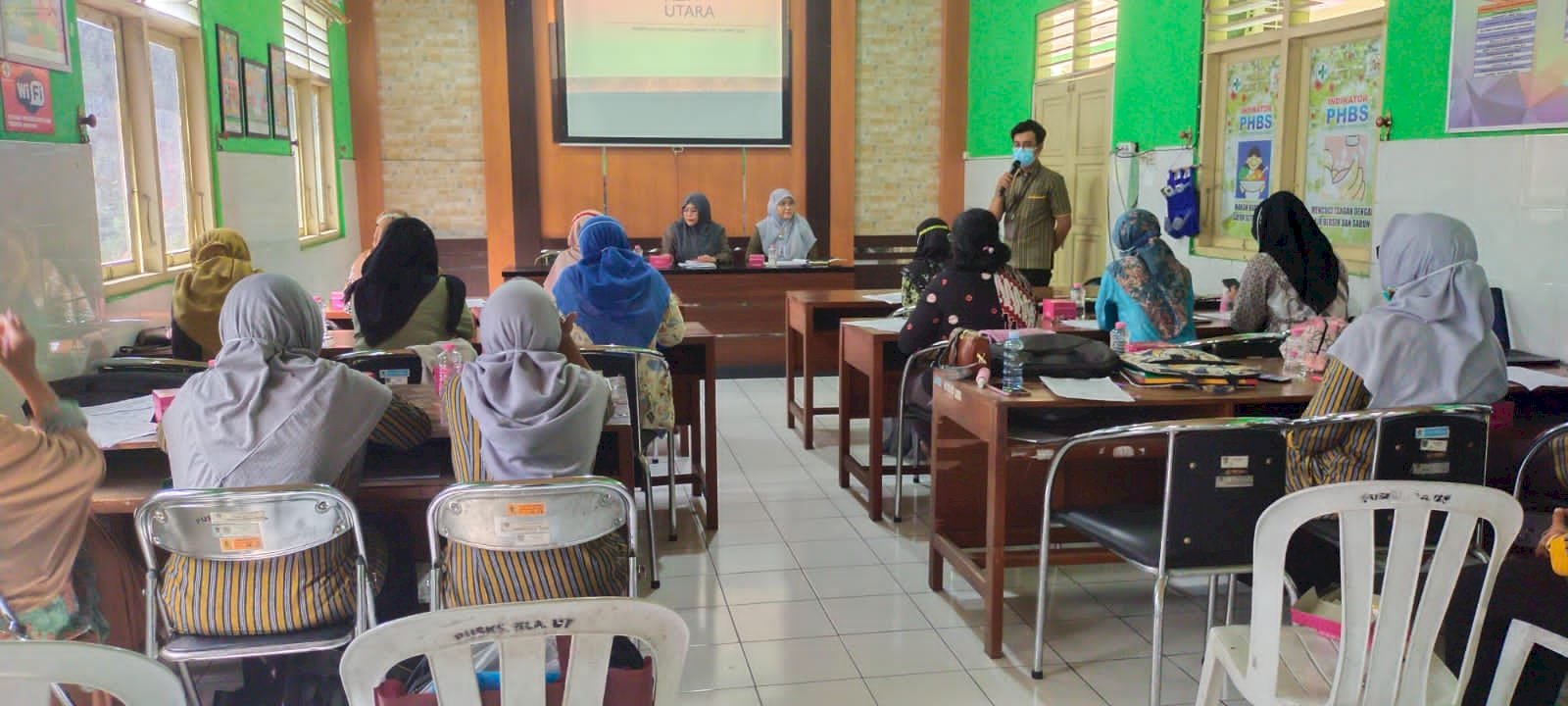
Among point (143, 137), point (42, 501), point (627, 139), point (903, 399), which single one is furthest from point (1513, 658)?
point (627, 139)

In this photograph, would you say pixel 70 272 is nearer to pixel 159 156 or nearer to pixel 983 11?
pixel 159 156

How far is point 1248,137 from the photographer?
6027mm

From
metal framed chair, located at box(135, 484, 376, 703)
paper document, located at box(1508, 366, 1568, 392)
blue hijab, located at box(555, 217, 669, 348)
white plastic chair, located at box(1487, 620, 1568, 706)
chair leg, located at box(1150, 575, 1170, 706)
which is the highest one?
blue hijab, located at box(555, 217, 669, 348)

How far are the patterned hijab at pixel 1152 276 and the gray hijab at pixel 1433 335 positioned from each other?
151 centimetres

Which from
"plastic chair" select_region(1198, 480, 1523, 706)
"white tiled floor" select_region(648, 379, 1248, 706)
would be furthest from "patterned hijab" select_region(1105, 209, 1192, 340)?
"plastic chair" select_region(1198, 480, 1523, 706)

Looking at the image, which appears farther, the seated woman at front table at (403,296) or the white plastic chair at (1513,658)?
the seated woman at front table at (403,296)

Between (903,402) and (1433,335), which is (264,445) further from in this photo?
(1433,335)

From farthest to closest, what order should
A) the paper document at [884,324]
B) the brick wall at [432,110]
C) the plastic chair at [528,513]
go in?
the brick wall at [432,110] → the paper document at [884,324] → the plastic chair at [528,513]

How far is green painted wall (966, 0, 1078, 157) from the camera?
338 inches

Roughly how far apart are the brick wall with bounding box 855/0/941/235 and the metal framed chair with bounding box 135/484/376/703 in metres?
7.89

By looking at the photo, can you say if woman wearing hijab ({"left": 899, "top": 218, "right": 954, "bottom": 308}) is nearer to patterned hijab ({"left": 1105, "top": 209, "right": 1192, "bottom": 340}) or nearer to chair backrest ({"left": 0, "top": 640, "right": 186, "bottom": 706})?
patterned hijab ({"left": 1105, "top": 209, "right": 1192, "bottom": 340})

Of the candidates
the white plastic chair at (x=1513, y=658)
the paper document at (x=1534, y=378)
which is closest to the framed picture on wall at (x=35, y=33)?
the white plastic chair at (x=1513, y=658)

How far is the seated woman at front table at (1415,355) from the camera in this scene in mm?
2795

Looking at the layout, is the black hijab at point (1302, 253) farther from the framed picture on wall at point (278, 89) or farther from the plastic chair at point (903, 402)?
the framed picture on wall at point (278, 89)
